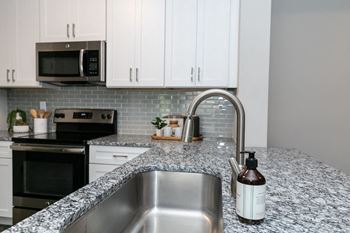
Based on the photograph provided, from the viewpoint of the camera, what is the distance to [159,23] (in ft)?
8.07

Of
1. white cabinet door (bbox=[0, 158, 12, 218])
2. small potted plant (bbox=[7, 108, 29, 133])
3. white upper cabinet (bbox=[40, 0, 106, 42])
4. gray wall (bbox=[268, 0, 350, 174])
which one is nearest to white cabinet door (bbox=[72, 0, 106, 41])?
white upper cabinet (bbox=[40, 0, 106, 42])

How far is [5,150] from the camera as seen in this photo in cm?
247

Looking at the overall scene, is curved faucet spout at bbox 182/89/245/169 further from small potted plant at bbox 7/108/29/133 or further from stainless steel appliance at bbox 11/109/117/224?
small potted plant at bbox 7/108/29/133

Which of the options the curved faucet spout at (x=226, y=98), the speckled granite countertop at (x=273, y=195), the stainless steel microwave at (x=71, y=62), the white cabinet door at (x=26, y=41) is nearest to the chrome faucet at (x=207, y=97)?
the curved faucet spout at (x=226, y=98)

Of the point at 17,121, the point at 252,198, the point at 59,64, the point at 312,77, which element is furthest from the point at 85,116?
the point at 252,198

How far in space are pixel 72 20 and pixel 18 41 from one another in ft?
2.10

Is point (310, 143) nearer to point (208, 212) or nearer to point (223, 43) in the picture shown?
point (223, 43)

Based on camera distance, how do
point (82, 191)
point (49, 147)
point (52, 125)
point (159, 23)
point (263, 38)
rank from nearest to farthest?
point (82, 191)
point (263, 38)
point (49, 147)
point (159, 23)
point (52, 125)

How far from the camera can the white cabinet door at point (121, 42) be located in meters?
2.52

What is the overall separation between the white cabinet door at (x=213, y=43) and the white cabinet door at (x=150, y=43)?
14.0 inches

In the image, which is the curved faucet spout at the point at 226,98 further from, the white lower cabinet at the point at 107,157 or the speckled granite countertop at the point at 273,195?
the white lower cabinet at the point at 107,157

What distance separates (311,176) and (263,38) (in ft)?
4.20

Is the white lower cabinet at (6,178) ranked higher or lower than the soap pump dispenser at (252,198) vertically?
lower

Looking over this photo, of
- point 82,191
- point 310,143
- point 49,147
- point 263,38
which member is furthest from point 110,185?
point 310,143
